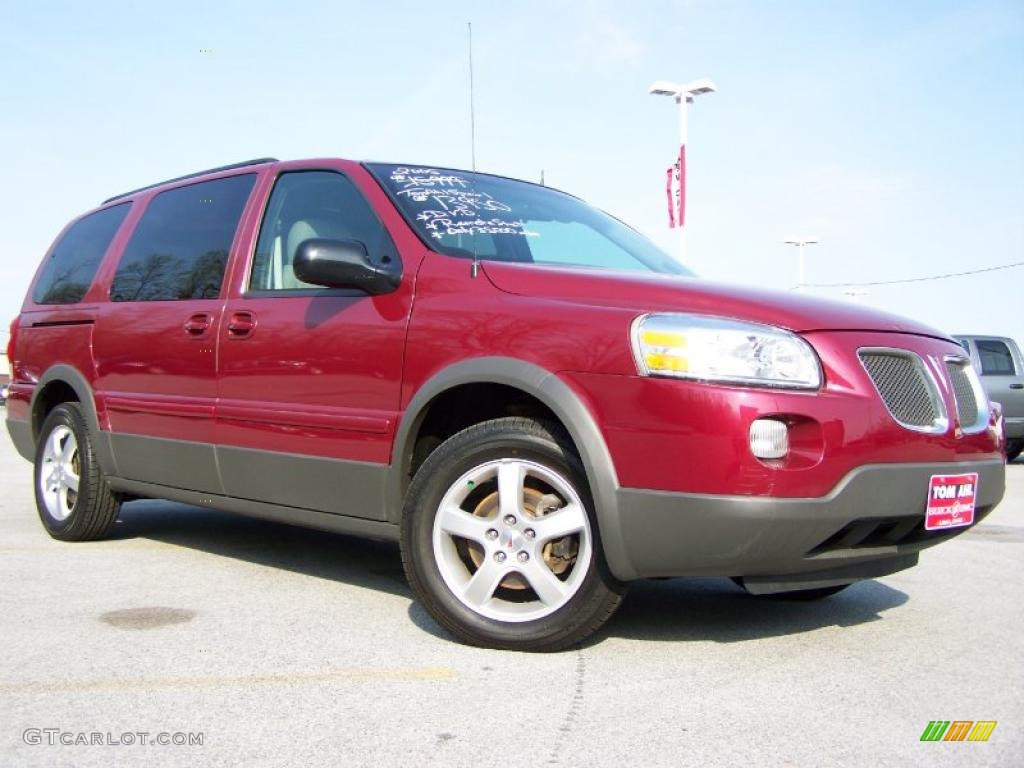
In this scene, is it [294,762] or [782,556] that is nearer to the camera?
[294,762]

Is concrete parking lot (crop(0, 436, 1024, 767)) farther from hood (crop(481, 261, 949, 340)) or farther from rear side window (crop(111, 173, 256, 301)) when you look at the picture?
rear side window (crop(111, 173, 256, 301))

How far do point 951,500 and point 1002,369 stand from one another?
12.7 metres

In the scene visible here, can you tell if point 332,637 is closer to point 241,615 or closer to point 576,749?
point 241,615

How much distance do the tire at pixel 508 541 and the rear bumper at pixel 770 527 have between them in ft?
0.64

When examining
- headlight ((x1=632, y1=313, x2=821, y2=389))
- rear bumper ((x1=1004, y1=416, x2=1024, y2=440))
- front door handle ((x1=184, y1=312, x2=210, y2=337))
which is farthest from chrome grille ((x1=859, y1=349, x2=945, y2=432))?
rear bumper ((x1=1004, y1=416, x2=1024, y2=440))

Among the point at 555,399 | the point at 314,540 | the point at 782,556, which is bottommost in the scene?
the point at 314,540

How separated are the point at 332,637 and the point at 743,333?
1683mm

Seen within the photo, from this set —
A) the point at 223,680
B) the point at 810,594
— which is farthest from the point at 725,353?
the point at 223,680

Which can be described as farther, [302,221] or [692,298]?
[302,221]

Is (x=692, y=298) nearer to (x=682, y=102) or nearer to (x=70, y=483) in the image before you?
(x=70, y=483)

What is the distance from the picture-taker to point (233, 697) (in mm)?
2955

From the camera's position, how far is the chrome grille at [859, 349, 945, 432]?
3.34 m

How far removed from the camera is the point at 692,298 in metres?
3.33

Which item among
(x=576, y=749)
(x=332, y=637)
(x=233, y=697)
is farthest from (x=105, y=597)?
(x=576, y=749)
